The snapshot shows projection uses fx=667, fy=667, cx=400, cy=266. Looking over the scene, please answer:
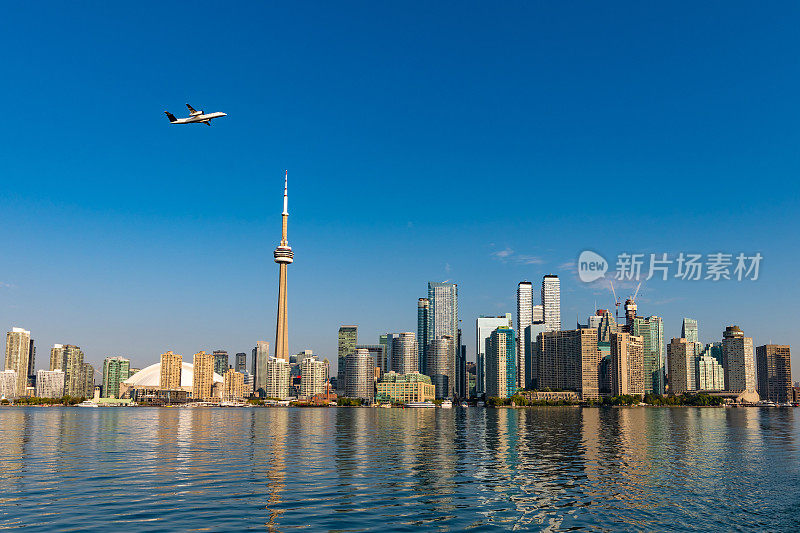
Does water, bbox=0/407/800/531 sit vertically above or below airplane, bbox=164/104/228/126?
below

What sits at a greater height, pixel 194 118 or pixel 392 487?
pixel 194 118

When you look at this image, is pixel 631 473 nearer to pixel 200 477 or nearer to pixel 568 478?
pixel 568 478

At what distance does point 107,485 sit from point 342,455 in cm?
3543

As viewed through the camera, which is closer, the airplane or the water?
the water

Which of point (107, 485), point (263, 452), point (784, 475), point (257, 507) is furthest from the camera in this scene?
point (263, 452)

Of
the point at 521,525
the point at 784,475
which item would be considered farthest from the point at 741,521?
the point at 784,475

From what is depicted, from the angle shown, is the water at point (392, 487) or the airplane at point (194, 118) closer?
the water at point (392, 487)

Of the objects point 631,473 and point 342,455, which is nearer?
point 631,473

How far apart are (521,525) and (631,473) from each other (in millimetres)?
32542

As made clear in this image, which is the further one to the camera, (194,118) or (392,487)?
(194,118)

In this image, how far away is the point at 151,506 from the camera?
177ft

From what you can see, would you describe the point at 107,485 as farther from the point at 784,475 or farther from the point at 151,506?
the point at 784,475

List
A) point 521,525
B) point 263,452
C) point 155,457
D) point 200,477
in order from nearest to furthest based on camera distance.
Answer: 1. point 521,525
2. point 200,477
3. point 155,457
4. point 263,452

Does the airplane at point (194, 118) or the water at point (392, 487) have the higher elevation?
the airplane at point (194, 118)
